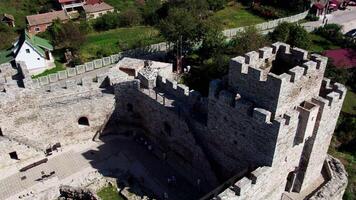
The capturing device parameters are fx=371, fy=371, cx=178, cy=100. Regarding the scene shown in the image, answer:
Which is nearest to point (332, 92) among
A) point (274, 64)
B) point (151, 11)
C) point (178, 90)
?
point (274, 64)

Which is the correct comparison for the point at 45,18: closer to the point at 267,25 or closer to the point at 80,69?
the point at 80,69

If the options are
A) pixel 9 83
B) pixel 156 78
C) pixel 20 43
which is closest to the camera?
pixel 9 83

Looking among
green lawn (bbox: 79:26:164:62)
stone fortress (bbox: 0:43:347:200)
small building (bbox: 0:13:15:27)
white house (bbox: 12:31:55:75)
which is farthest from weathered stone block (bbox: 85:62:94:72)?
small building (bbox: 0:13:15:27)

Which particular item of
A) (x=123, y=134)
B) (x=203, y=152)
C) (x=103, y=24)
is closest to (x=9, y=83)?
(x=123, y=134)

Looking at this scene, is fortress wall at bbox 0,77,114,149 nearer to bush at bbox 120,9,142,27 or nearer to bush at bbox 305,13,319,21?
bush at bbox 120,9,142,27

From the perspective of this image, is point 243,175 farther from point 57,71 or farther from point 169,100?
point 57,71

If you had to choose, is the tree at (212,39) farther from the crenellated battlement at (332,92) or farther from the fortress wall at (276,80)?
the crenellated battlement at (332,92)

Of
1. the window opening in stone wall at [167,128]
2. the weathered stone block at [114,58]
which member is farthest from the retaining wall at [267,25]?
the window opening in stone wall at [167,128]
